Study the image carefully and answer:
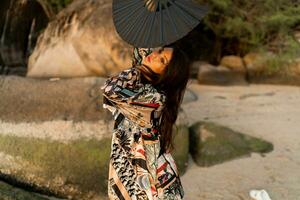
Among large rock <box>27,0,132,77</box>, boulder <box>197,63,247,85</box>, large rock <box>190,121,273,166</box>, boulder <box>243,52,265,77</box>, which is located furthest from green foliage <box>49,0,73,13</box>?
large rock <box>190,121,273,166</box>

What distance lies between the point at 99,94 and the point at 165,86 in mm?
1910

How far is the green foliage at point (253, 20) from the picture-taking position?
308 inches

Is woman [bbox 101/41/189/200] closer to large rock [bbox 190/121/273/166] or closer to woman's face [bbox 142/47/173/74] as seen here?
woman's face [bbox 142/47/173/74]

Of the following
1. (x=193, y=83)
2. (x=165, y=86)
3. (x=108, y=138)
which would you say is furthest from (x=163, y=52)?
(x=193, y=83)

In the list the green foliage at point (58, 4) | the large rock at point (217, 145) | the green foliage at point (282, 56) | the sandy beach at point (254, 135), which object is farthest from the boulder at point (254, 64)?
the large rock at point (217, 145)

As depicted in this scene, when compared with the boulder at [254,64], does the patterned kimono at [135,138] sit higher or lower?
higher

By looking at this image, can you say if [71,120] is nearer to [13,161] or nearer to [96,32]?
[13,161]

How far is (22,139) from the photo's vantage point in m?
3.27

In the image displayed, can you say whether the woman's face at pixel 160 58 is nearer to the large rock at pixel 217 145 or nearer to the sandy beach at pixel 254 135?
the sandy beach at pixel 254 135

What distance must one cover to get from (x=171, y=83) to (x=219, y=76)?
255 inches

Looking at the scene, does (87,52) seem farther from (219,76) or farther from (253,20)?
(253,20)

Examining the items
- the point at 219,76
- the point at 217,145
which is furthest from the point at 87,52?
the point at 219,76

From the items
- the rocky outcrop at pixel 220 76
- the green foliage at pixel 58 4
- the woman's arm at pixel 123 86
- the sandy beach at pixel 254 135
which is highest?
the woman's arm at pixel 123 86

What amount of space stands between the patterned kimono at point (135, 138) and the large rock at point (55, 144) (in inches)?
59.4
